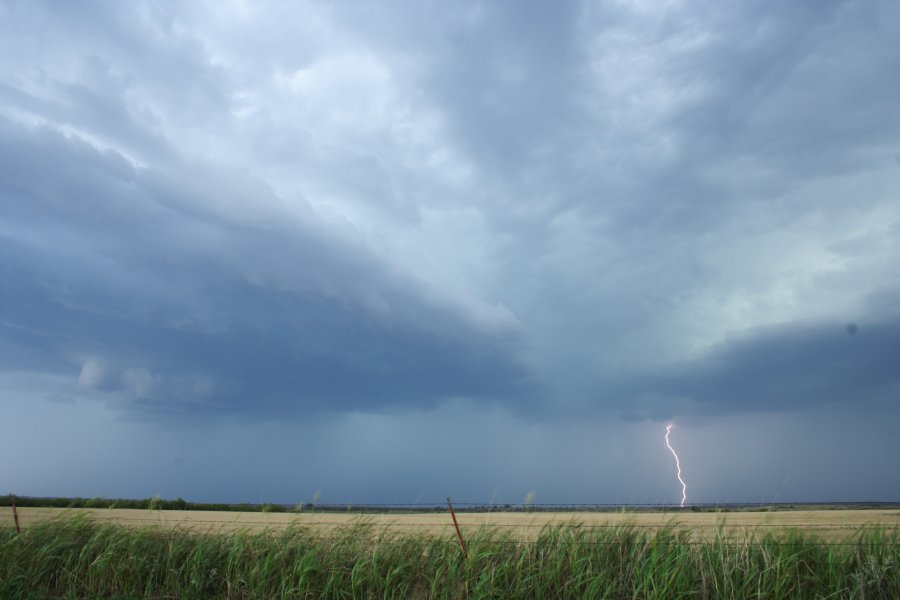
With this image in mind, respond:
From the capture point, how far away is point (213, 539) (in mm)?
15844

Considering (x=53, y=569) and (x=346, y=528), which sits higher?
(x=346, y=528)

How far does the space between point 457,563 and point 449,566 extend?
18 centimetres

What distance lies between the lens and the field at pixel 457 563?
41.3 feet

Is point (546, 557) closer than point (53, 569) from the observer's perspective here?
Yes

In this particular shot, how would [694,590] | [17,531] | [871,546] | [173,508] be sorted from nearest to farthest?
[694,590] → [871,546] → [17,531] → [173,508]

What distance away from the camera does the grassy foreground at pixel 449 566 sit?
12.6 meters

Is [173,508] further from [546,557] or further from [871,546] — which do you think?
[871,546]

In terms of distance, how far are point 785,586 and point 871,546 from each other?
2.31 meters

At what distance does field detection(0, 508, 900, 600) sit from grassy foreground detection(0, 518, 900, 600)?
29 millimetres

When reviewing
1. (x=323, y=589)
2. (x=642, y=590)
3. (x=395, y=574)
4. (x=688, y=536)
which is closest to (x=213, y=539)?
(x=323, y=589)

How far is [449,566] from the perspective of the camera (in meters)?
13.5

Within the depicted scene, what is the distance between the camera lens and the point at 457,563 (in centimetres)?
1359

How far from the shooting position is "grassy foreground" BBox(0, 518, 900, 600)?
12.6 meters

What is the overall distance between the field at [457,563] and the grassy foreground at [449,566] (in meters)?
0.03
